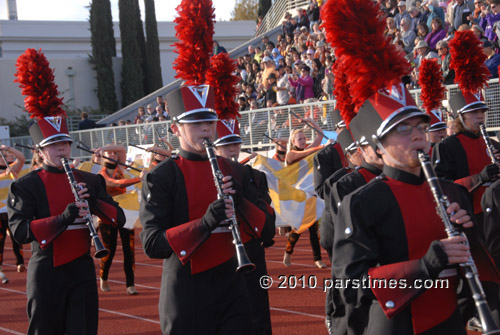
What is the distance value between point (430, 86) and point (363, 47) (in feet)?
13.4

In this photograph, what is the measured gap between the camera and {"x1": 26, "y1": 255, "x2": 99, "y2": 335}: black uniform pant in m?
5.17

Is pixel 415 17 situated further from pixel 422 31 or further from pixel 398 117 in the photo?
pixel 398 117

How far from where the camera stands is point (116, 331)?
743 cm

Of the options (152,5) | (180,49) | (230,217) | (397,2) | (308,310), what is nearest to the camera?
(230,217)

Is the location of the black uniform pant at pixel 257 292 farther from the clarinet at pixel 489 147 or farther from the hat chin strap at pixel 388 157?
the hat chin strap at pixel 388 157

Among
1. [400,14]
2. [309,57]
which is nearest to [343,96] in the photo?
[400,14]

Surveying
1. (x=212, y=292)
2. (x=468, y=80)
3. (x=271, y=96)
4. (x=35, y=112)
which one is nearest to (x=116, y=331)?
(x=35, y=112)

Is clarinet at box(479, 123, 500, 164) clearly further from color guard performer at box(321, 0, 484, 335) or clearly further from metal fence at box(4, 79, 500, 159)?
metal fence at box(4, 79, 500, 159)

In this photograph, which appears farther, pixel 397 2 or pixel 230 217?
pixel 397 2

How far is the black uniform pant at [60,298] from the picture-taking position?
5.17 metres

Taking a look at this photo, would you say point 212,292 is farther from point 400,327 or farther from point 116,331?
point 116,331

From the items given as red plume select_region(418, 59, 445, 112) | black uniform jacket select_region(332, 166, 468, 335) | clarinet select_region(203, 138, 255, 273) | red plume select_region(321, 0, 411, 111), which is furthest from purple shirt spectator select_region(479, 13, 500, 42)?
black uniform jacket select_region(332, 166, 468, 335)

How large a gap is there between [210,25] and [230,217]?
5.13ft

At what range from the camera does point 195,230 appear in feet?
13.4
